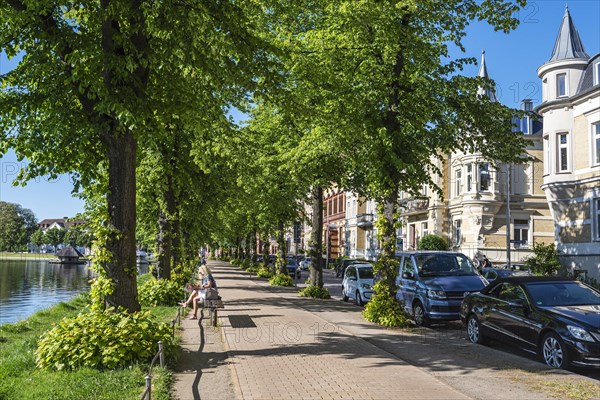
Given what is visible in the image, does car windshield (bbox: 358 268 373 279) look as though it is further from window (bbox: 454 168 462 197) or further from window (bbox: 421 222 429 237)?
window (bbox: 421 222 429 237)

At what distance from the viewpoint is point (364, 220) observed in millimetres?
59750

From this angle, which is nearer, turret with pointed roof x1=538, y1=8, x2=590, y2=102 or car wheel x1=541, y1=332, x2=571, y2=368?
car wheel x1=541, y1=332, x2=571, y2=368

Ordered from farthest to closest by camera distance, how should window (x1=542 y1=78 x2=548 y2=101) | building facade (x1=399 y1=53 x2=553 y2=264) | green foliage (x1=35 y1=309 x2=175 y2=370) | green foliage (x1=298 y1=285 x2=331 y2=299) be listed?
building facade (x1=399 y1=53 x2=553 y2=264) < window (x1=542 y1=78 x2=548 y2=101) < green foliage (x1=298 y1=285 x2=331 y2=299) < green foliage (x1=35 y1=309 x2=175 y2=370)

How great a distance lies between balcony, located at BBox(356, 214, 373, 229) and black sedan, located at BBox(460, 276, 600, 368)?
4610 centimetres

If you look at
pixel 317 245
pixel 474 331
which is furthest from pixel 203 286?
pixel 317 245

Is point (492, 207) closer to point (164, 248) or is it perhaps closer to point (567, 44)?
point (567, 44)

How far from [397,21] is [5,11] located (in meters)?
8.89

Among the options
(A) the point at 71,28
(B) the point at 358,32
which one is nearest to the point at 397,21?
(B) the point at 358,32

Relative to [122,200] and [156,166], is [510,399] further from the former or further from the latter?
[156,166]

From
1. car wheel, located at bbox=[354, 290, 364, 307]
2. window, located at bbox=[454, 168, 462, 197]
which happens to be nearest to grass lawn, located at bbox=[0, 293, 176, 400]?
car wheel, located at bbox=[354, 290, 364, 307]

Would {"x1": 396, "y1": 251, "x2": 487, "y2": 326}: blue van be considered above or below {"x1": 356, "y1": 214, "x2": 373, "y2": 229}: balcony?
below

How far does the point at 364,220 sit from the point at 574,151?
3143 cm

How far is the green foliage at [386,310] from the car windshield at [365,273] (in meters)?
6.72

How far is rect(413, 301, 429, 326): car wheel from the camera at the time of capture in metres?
14.9
